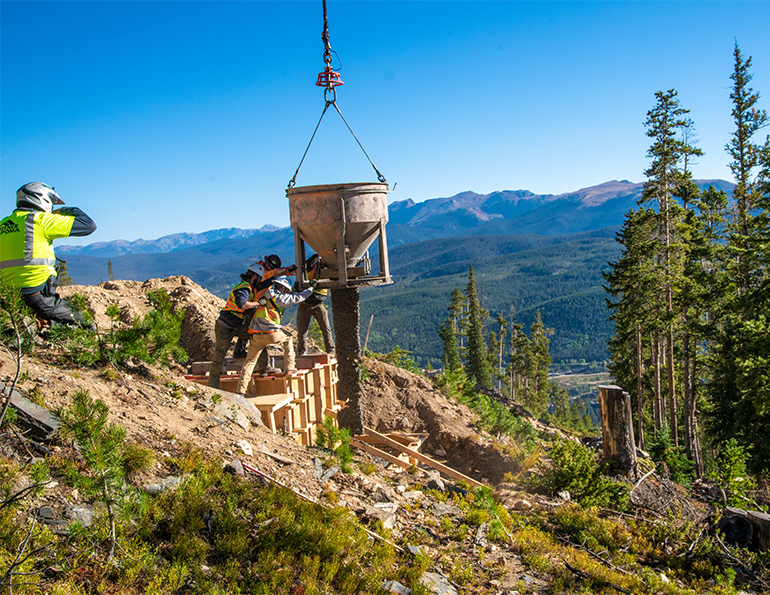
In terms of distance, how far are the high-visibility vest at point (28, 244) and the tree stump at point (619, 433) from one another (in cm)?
858

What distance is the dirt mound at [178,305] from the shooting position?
44.8ft

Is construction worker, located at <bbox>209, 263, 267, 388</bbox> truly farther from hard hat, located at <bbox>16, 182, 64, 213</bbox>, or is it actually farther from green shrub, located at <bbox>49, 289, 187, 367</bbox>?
hard hat, located at <bbox>16, 182, 64, 213</bbox>

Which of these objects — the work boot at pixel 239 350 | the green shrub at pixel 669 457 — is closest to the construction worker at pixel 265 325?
the work boot at pixel 239 350

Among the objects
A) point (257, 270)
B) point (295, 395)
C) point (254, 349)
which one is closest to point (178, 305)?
point (257, 270)

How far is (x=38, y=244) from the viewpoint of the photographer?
6.47 meters

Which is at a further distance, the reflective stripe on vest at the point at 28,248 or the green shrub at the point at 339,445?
the green shrub at the point at 339,445

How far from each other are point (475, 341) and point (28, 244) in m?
50.4

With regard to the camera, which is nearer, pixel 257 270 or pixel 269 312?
pixel 269 312

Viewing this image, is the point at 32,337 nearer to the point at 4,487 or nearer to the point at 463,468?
the point at 4,487

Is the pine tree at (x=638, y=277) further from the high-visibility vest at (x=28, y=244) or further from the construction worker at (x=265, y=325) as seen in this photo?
the high-visibility vest at (x=28, y=244)

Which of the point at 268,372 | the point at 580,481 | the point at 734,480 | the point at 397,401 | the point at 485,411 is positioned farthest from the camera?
the point at 485,411

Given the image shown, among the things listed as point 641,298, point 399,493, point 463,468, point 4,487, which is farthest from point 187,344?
point 641,298

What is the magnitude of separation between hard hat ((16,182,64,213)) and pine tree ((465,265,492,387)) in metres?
47.5

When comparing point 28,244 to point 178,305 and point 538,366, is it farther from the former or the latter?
point 538,366
